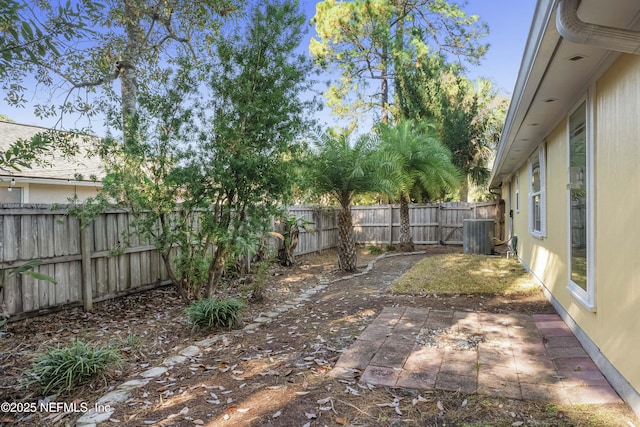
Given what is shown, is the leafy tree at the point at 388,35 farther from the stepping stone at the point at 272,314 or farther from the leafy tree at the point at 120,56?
the stepping stone at the point at 272,314

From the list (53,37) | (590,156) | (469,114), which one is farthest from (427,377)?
(469,114)

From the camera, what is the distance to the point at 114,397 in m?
3.07

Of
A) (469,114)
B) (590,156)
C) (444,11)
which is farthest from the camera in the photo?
(444,11)

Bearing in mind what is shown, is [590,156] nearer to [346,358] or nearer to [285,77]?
[346,358]

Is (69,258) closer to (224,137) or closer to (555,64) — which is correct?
(224,137)

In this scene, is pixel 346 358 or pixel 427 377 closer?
pixel 427 377

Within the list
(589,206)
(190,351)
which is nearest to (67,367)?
(190,351)

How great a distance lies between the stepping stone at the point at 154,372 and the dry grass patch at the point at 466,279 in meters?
4.07

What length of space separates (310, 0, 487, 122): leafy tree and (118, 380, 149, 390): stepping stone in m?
17.5

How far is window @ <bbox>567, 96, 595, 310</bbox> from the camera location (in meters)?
3.63

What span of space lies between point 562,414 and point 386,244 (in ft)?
41.7

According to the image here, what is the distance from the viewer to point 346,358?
12.0 ft

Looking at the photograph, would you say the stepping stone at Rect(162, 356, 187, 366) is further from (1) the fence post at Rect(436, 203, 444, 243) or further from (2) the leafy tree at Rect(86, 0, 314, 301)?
(1) the fence post at Rect(436, 203, 444, 243)

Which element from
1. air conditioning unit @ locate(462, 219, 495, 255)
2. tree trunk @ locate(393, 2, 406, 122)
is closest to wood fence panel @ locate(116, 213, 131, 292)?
air conditioning unit @ locate(462, 219, 495, 255)
